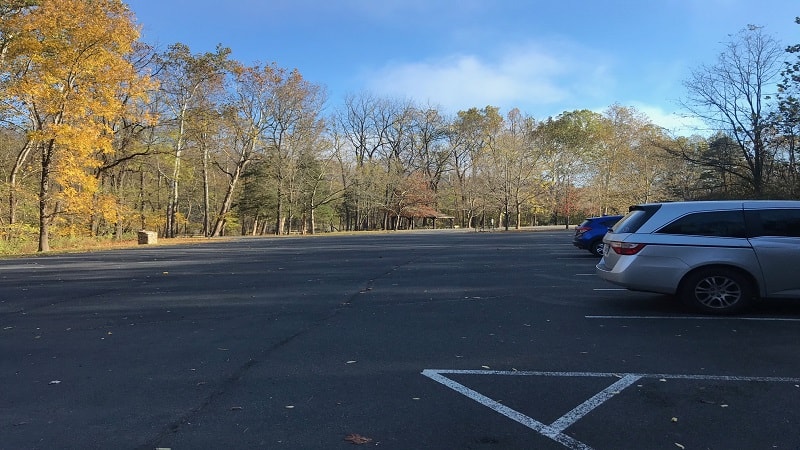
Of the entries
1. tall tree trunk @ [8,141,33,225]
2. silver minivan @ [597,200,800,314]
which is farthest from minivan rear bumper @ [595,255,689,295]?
tall tree trunk @ [8,141,33,225]

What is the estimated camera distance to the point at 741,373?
4844mm

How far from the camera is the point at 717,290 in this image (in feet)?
24.4

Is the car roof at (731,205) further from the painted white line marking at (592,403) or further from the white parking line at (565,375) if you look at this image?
the painted white line marking at (592,403)

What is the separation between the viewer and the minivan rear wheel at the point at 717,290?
7312mm

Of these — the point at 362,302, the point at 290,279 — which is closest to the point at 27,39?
the point at 290,279

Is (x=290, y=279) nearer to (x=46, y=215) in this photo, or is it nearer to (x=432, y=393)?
(x=432, y=393)

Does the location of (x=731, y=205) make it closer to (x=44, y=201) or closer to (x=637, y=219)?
(x=637, y=219)

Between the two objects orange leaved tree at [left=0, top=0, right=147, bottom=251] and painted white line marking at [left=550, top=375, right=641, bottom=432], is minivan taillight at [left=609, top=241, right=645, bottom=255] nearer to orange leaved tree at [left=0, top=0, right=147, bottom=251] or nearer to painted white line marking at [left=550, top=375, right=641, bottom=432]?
painted white line marking at [left=550, top=375, right=641, bottom=432]

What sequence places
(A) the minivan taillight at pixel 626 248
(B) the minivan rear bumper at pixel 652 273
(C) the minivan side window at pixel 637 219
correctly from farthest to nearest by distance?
(C) the minivan side window at pixel 637 219, (A) the minivan taillight at pixel 626 248, (B) the minivan rear bumper at pixel 652 273

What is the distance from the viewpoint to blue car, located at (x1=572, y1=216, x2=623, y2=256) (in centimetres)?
1738

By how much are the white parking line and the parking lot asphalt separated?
0.02 meters

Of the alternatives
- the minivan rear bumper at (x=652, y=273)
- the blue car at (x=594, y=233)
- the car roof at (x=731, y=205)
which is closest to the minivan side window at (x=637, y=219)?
the car roof at (x=731, y=205)

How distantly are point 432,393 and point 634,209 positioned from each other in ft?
18.4

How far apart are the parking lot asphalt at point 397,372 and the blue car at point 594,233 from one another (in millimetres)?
8239
